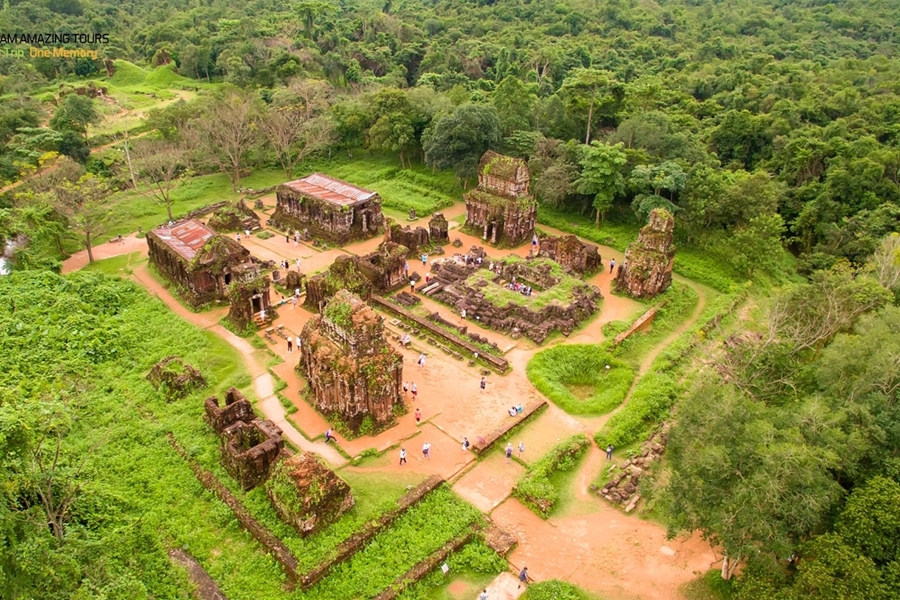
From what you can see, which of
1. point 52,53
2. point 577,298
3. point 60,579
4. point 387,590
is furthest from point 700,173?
point 52,53

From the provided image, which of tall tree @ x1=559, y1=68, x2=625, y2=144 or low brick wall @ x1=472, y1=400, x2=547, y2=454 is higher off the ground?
tall tree @ x1=559, y1=68, x2=625, y2=144

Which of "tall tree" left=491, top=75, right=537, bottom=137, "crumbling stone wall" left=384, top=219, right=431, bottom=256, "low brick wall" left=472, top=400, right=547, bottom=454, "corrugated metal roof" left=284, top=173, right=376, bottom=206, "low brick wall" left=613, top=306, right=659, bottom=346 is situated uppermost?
"tall tree" left=491, top=75, right=537, bottom=137

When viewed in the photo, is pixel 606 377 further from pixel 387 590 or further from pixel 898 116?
pixel 898 116

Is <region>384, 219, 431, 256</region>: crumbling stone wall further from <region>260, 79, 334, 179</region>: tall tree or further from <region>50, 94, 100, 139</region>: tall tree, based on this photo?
<region>50, 94, 100, 139</region>: tall tree

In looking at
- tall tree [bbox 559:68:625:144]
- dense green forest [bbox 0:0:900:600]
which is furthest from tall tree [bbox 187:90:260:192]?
tall tree [bbox 559:68:625:144]

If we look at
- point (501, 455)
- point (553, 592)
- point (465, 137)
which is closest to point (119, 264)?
point (465, 137)

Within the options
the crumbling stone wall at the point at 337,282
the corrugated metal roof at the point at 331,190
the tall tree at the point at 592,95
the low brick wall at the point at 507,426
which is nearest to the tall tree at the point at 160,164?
the corrugated metal roof at the point at 331,190
